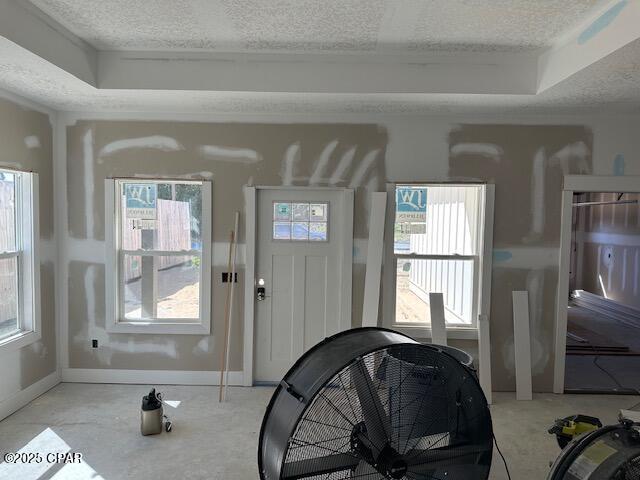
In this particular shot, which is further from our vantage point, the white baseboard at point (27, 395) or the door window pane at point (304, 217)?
the door window pane at point (304, 217)

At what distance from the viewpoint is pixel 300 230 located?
12.8ft

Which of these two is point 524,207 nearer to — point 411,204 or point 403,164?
point 411,204

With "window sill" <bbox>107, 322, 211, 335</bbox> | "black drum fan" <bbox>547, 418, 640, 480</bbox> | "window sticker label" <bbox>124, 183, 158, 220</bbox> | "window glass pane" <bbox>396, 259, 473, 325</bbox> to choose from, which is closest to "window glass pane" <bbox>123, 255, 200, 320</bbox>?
"window sill" <bbox>107, 322, 211, 335</bbox>

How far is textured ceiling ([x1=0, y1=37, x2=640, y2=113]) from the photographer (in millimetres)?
2670

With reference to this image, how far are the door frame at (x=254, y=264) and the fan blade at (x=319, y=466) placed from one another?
2.34 m

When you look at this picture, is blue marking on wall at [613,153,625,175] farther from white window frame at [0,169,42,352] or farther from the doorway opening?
white window frame at [0,169,42,352]

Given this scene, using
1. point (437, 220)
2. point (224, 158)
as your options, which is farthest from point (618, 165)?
point (224, 158)

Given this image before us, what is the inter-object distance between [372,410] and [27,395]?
3.29m

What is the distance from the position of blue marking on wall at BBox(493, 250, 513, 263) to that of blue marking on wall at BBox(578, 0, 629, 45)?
71.2 inches

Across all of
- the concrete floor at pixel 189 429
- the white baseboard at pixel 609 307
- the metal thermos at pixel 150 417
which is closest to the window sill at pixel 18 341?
the concrete floor at pixel 189 429

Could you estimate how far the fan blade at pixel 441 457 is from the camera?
1526 mm

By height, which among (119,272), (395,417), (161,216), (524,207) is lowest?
(395,417)

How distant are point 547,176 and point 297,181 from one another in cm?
216

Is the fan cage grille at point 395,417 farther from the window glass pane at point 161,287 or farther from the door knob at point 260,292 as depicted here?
the window glass pane at point 161,287
